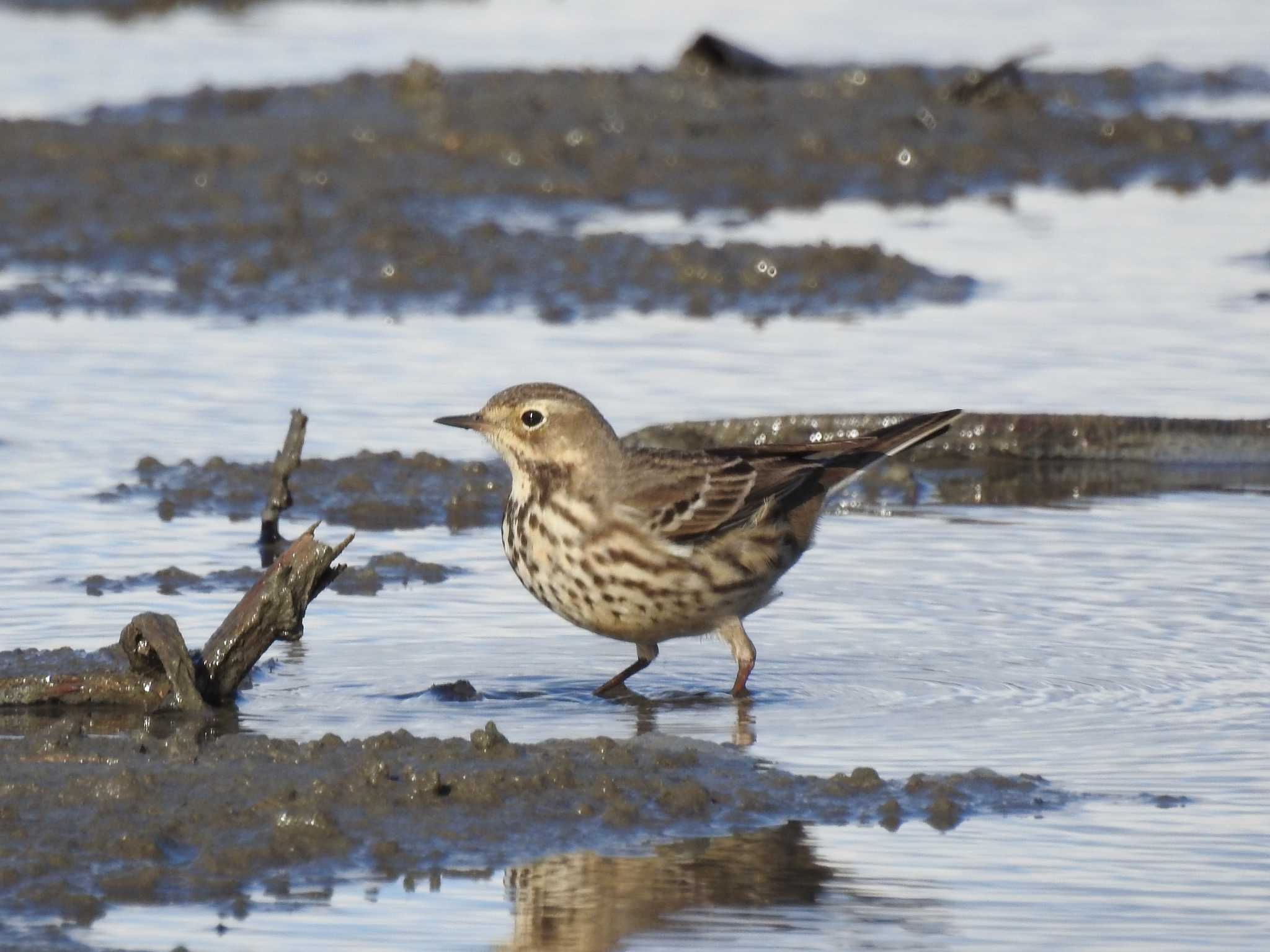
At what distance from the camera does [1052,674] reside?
7.32 m

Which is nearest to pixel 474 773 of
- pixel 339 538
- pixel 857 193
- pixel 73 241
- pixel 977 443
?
pixel 339 538

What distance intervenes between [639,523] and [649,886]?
214 cm

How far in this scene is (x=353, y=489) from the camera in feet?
32.0

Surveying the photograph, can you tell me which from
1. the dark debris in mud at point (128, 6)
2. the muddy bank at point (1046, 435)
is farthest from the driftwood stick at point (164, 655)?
the dark debris in mud at point (128, 6)

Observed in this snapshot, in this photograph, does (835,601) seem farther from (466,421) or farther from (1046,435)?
(1046,435)

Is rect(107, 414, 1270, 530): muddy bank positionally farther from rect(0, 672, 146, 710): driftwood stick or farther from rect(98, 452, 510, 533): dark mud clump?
rect(0, 672, 146, 710): driftwood stick

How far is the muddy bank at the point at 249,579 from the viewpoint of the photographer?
8367mm

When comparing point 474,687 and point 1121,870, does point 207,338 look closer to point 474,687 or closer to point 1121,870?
point 474,687

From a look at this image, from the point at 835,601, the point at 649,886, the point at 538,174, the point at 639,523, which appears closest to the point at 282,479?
the point at 639,523

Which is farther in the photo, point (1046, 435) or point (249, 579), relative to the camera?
point (1046, 435)

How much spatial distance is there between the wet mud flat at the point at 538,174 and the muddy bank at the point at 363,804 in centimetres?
715

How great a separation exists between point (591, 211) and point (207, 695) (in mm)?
9420

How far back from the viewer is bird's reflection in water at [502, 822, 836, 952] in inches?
208

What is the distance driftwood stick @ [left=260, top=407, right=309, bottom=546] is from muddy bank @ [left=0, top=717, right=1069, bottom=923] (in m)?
2.24
